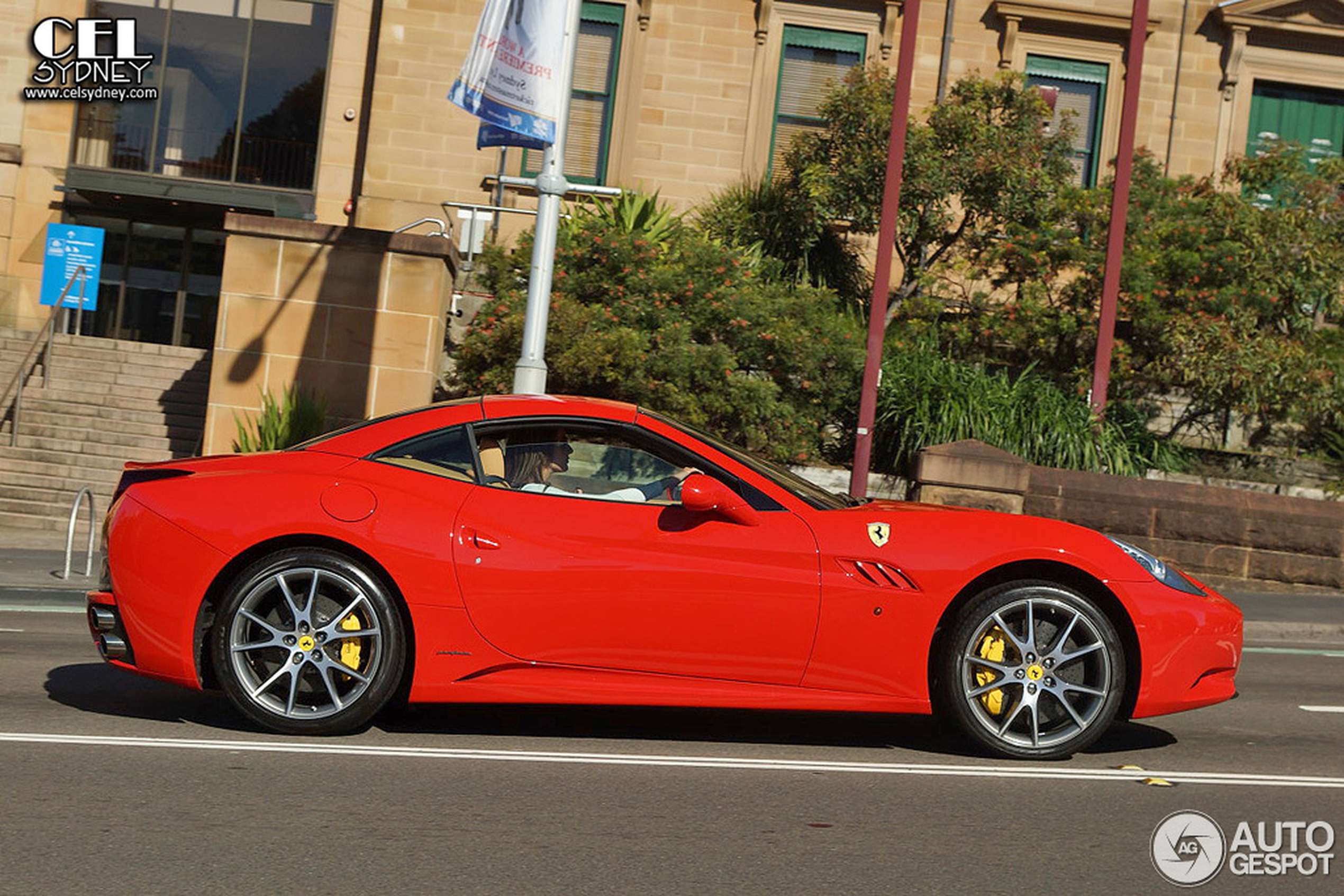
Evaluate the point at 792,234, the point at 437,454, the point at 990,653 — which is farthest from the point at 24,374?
the point at 990,653

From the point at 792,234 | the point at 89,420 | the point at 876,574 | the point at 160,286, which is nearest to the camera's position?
the point at 876,574

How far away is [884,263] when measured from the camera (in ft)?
48.4

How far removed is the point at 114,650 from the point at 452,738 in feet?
4.69

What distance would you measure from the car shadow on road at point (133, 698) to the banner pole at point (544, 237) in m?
4.42

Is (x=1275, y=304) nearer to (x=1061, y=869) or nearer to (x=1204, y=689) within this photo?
(x=1204, y=689)

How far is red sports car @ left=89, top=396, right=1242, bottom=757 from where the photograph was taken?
5695 millimetres

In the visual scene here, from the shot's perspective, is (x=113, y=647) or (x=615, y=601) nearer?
(x=615, y=601)

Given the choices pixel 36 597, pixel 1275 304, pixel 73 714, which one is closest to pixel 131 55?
pixel 36 597

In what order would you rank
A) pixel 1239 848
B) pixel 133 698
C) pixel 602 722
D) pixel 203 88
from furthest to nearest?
pixel 203 88 → pixel 133 698 → pixel 602 722 → pixel 1239 848

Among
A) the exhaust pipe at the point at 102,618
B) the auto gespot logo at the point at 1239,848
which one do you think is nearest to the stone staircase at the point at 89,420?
the exhaust pipe at the point at 102,618

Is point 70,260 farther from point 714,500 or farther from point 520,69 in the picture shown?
point 714,500

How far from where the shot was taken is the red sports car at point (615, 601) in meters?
5.70

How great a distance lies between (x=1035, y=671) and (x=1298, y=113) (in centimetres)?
1970

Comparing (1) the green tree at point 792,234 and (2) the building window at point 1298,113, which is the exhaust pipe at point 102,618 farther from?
(2) the building window at point 1298,113
